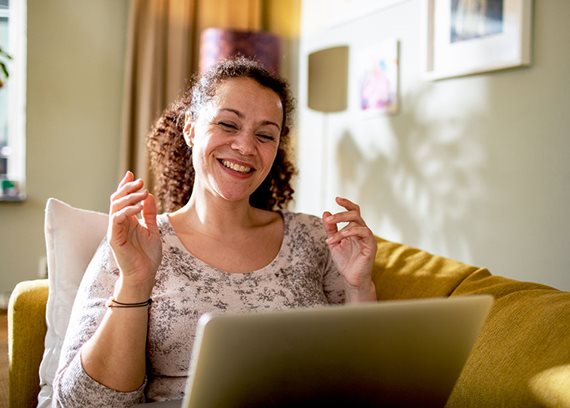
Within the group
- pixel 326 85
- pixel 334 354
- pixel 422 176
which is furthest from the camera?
pixel 326 85

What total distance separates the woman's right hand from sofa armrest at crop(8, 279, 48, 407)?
1.63ft

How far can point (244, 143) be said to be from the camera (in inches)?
59.9

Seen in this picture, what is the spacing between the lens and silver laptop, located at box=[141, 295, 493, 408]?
2.52 feet

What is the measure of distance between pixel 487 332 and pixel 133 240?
2.22ft

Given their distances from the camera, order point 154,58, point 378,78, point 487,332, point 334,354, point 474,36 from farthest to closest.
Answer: point 154,58
point 378,78
point 474,36
point 487,332
point 334,354

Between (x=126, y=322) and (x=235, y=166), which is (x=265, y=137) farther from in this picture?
(x=126, y=322)

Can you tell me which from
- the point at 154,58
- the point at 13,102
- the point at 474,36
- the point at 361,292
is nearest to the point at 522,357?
the point at 361,292

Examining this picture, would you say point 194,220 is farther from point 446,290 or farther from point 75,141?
point 75,141

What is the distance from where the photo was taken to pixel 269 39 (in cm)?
341

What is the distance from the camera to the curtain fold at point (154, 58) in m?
3.89

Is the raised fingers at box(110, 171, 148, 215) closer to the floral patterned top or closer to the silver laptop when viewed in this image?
the floral patterned top

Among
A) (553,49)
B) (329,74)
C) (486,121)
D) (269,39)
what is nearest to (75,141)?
(269,39)

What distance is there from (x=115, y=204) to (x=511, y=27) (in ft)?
4.71

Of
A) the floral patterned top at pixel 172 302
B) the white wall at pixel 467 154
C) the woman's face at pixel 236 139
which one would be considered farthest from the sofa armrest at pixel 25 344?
the white wall at pixel 467 154
